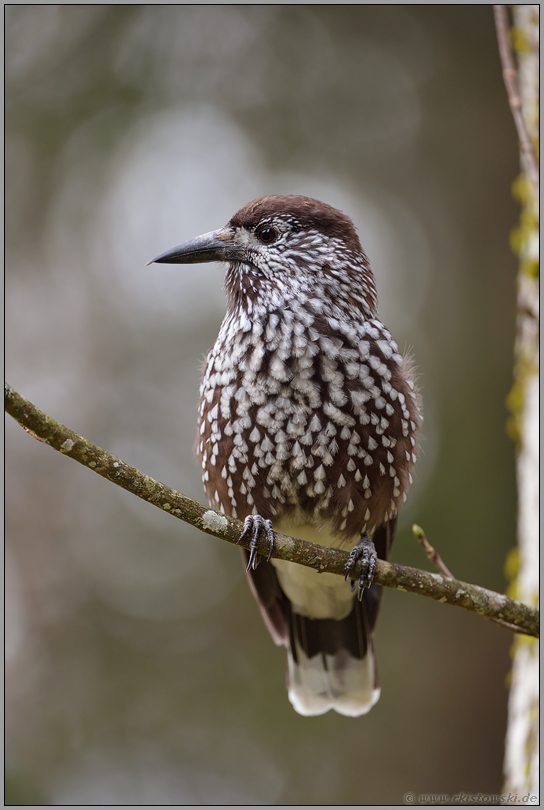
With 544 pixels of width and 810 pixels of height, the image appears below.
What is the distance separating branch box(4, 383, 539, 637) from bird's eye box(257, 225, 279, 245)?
69.5 inches

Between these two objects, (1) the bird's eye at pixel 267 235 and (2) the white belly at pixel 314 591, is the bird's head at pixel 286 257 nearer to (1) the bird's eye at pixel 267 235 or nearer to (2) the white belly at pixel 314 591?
(1) the bird's eye at pixel 267 235

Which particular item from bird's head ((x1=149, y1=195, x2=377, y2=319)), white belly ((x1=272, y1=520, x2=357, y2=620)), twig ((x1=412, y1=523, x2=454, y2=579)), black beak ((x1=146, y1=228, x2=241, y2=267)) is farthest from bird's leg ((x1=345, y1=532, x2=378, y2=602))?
black beak ((x1=146, y1=228, x2=241, y2=267))

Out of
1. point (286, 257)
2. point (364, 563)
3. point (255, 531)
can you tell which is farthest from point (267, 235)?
point (364, 563)

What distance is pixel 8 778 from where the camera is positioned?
6.20m

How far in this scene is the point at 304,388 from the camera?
12.0 ft

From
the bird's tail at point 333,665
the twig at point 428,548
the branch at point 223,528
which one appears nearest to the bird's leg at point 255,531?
the branch at point 223,528

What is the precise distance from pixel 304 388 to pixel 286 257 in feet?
2.77

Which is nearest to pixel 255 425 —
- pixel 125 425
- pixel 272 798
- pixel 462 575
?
Answer: pixel 462 575

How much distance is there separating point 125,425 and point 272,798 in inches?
166

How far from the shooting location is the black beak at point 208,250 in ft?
13.0

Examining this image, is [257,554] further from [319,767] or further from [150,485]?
[319,767]

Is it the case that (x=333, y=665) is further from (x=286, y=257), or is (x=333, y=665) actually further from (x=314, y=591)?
(x=286, y=257)

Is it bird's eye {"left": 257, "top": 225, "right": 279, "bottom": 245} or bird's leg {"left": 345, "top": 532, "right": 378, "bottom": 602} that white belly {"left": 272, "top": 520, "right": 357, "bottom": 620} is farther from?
bird's eye {"left": 257, "top": 225, "right": 279, "bottom": 245}

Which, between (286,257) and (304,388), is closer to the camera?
(304,388)
